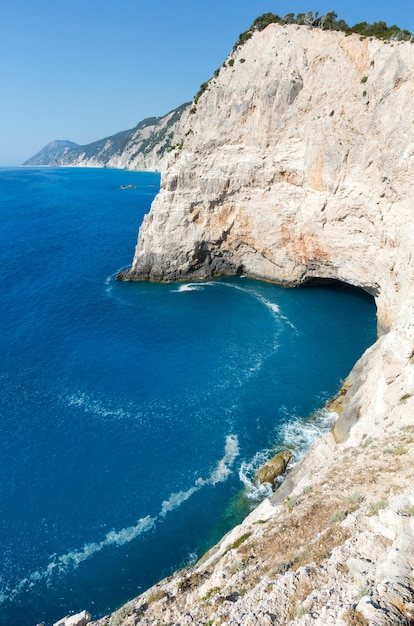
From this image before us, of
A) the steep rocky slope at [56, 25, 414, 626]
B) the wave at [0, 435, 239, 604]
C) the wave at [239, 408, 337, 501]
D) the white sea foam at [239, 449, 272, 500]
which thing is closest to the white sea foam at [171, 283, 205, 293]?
the steep rocky slope at [56, 25, 414, 626]

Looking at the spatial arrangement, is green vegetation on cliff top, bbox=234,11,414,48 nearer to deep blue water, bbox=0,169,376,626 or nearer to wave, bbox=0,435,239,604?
deep blue water, bbox=0,169,376,626

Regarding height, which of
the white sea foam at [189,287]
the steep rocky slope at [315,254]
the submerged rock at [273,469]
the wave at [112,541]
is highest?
the steep rocky slope at [315,254]

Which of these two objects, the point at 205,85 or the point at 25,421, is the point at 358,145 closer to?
the point at 205,85

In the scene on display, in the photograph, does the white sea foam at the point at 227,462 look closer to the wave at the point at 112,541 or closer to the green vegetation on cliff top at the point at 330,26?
the wave at the point at 112,541

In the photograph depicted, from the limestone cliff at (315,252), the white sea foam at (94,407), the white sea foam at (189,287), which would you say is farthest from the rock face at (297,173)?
the white sea foam at (94,407)

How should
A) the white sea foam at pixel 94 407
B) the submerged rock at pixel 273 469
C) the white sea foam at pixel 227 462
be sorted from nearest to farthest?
the submerged rock at pixel 273 469 → the white sea foam at pixel 227 462 → the white sea foam at pixel 94 407

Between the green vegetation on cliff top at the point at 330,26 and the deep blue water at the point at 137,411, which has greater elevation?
the green vegetation on cliff top at the point at 330,26

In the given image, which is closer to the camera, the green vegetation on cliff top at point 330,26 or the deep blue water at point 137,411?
the deep blue water at point 137,411
